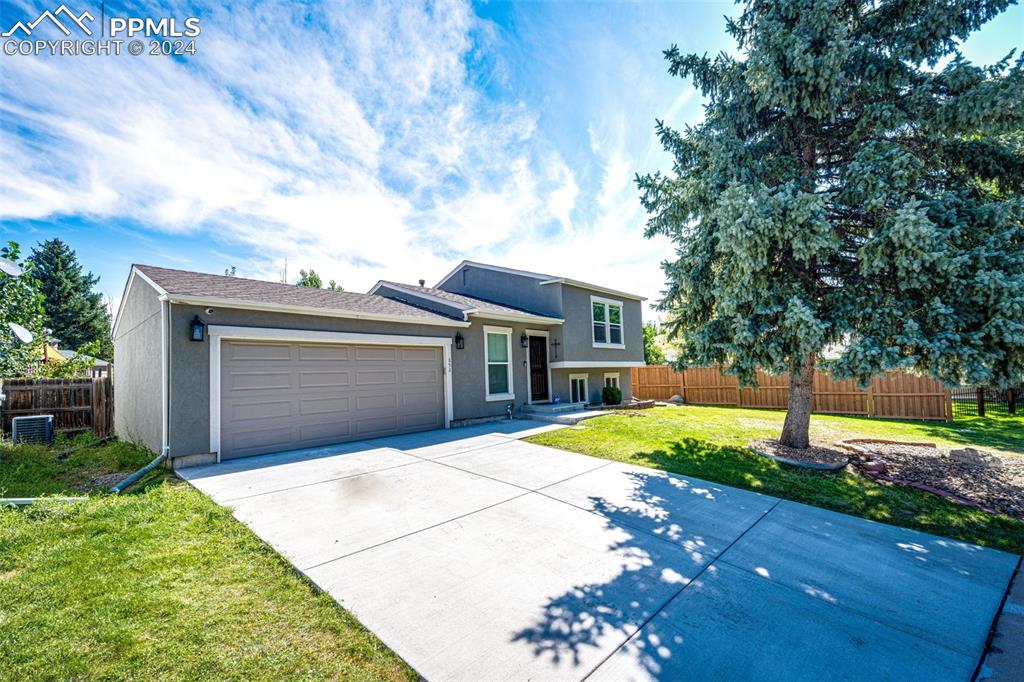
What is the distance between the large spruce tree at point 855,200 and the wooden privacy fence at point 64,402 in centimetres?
1445

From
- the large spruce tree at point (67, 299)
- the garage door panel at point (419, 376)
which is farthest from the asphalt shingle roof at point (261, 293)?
the large spruce tree at point (67, 299)

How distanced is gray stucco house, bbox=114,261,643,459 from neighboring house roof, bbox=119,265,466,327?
31mm

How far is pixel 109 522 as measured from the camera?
420cm

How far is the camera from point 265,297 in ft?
26.3

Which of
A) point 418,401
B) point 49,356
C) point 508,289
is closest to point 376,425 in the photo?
point 418,401

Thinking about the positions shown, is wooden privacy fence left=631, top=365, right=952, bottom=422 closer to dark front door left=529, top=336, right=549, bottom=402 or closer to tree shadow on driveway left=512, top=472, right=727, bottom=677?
dark front door left=529, top=336, right=549, bottom=402

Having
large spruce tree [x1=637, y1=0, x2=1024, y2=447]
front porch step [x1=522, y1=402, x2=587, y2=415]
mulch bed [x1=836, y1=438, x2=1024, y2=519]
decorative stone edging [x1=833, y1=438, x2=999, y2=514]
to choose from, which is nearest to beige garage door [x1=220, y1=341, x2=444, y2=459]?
front porch step [x1=522, y1=402, x2=587, y2=415]

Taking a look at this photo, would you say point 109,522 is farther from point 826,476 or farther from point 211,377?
point 826,476

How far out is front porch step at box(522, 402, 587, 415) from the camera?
39.5 ft

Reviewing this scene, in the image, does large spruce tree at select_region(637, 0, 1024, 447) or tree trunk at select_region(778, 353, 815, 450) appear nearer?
large spruce tree at select_region(637, 0, 1024, 447)

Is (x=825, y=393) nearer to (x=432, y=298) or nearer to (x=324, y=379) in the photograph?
(x=432, y=298)

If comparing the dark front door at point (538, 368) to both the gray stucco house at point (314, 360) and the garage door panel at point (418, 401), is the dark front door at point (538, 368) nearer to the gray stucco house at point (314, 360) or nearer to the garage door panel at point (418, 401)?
the gray stucco house at point (314, 360)

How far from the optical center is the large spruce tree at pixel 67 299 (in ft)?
83.8

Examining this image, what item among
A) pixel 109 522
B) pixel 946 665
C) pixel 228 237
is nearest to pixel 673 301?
pixel 946 665
